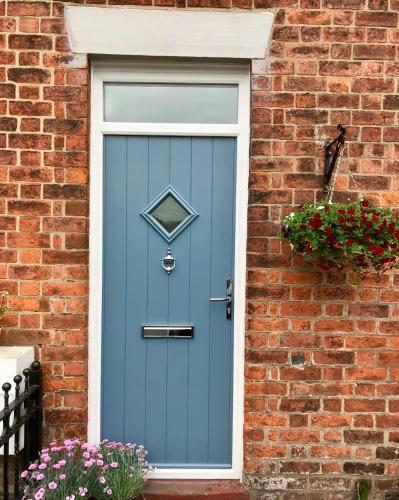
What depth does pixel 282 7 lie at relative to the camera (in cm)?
325

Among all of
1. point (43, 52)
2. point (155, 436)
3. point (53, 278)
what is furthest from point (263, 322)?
point (43, 52)

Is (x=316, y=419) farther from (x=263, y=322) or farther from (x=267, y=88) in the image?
(x=267, y=88)

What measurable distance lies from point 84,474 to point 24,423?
46cm

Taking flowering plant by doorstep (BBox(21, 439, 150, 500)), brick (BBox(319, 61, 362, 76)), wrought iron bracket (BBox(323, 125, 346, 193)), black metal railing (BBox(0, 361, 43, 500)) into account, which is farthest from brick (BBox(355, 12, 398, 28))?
flowering plant by doorstep (BBox(21, 439, 150, 500))

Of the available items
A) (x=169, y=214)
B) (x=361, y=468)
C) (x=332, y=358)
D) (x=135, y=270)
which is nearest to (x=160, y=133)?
(x=169, y=214)

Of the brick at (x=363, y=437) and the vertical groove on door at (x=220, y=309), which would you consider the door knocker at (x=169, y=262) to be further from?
the brick at (x=363, y=437)

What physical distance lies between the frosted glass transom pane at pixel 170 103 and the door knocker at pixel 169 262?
36.0 inches

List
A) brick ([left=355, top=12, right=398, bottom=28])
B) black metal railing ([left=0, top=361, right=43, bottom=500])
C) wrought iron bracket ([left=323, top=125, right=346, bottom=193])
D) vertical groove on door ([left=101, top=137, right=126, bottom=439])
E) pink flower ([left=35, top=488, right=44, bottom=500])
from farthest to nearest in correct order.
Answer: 1. vertical groove on door ([left=101, top=137, right=126, bottom=439])
2. brick ([left=355, top=12, right=398, bottom=28])
3. wrought iron bracket ([left=323, top=125, right=346, bottom=193])
4. black metal railing ([left=0, top=361, right=43, bottom=500])
5. pink flower ([left=35, top=488, right=44, bottom=500])

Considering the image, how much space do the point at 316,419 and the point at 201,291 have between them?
113 cm

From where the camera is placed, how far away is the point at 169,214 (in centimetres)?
343

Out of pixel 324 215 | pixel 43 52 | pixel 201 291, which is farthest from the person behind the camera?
pixel 201 291

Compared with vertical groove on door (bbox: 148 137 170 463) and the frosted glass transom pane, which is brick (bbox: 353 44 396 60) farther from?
vertical groove on door (bbox: 148 137 170 463)

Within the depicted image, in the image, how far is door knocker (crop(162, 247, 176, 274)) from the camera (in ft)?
11.2

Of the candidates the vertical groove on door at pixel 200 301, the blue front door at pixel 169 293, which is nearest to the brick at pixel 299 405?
the blue front door at pixel 169 293
